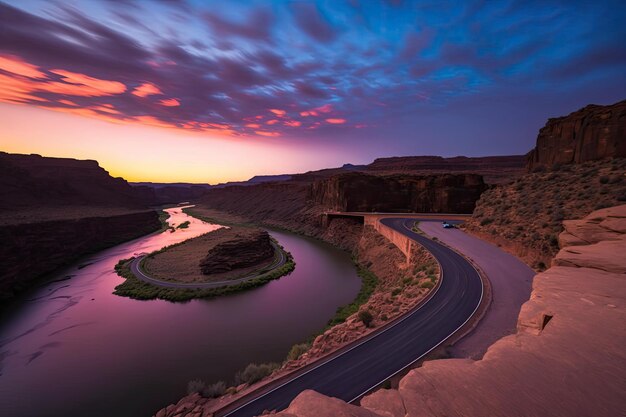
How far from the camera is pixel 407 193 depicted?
58375mm

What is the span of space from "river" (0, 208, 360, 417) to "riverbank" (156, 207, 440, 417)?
2.30 metres

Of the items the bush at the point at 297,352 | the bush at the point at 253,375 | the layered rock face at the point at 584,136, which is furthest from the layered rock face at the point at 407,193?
the bush at the point at 253,375

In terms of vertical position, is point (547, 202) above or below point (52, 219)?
above

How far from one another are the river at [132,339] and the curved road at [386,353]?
6.99 metres

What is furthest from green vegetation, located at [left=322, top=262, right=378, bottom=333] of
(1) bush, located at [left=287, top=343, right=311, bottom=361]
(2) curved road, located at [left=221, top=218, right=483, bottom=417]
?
(2) curved road, located at [left=221, top=218, right=483, bottom=417]

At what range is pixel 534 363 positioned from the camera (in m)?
5.30

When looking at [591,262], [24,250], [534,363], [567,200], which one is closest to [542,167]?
[567,200]

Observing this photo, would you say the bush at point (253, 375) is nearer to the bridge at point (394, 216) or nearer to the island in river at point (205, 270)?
the island in river at point (205, 270)

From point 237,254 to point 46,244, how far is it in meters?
34.1

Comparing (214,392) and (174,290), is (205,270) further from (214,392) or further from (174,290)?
(214,392)

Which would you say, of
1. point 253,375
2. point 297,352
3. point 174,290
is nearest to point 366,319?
point 297,352

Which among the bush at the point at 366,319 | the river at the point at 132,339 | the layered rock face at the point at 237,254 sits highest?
the bush at the point at 366,319

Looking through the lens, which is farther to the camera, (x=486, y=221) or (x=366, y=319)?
(x=486, y=221)

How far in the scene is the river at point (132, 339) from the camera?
49.4 feet
